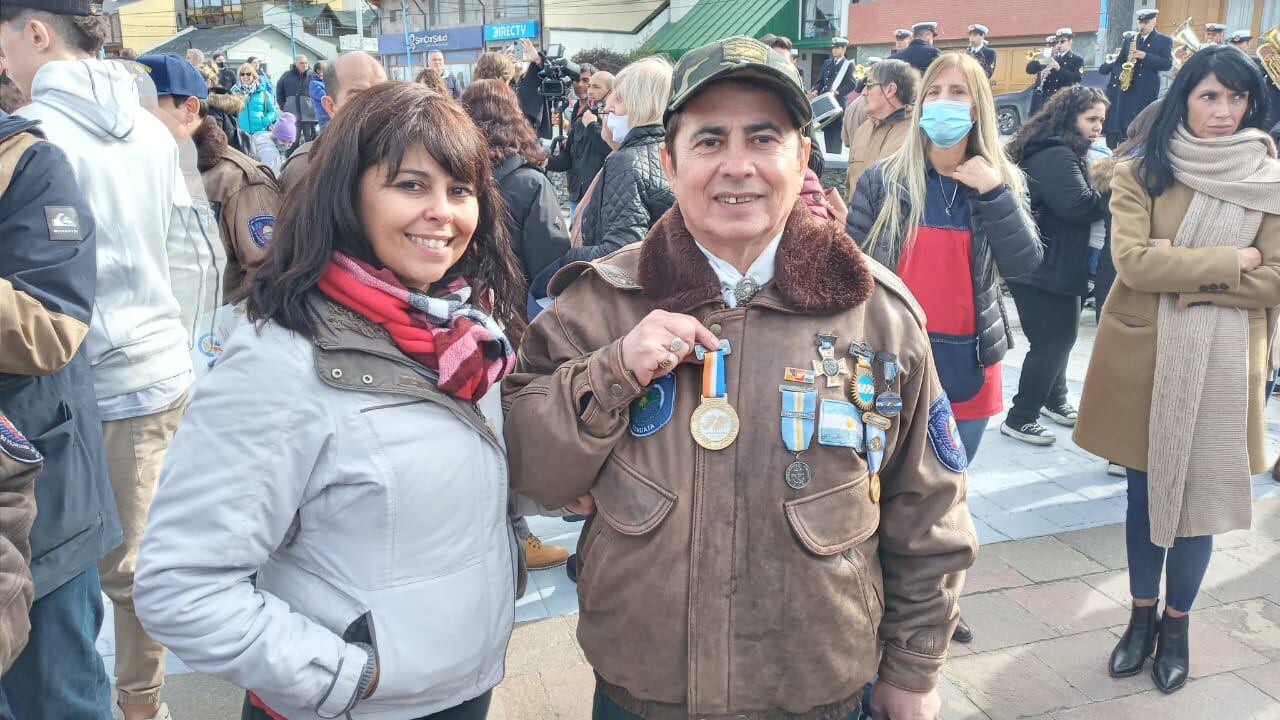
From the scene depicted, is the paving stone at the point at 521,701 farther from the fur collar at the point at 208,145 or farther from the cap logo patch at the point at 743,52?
the fur collar at the point at 208,145

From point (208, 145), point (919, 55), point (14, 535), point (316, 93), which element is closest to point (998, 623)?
point (14, 535)

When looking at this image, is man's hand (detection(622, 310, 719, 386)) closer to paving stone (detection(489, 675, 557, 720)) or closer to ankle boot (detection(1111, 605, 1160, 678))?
paving stone (detection(489, 675, 557, 720))

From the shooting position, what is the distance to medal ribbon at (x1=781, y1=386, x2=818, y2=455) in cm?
159

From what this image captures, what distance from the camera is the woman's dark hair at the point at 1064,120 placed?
4859mm

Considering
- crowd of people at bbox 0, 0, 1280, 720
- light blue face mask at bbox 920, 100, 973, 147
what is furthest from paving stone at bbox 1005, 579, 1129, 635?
crowd of people at bbox 0, 0, 1280, 720

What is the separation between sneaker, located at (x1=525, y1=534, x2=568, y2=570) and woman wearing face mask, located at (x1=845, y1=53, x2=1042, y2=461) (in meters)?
1.78

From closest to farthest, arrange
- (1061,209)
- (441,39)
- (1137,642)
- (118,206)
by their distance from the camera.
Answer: (118,206) < (1137,642) < (1061,209) < (441,39)

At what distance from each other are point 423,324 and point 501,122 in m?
2.40

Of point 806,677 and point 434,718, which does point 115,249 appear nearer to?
point 434,718

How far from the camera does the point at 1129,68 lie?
13266 mm

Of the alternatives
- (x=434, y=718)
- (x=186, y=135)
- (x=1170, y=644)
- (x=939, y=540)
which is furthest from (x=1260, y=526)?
(x=186, y=135)

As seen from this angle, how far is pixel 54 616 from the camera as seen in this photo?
207cm

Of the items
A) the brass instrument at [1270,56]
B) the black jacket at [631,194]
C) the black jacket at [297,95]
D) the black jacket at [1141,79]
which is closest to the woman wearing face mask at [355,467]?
the black jacket at [631,194]

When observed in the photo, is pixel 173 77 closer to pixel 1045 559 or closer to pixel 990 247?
pixel 990 247
